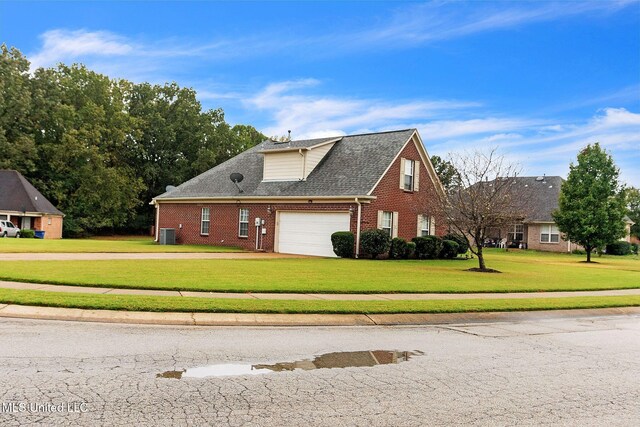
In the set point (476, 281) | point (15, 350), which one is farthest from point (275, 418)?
point (476, 281)

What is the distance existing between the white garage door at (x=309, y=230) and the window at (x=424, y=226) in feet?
18.4

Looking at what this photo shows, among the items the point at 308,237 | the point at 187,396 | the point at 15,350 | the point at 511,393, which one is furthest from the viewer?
the point at 308,237

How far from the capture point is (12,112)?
156ft

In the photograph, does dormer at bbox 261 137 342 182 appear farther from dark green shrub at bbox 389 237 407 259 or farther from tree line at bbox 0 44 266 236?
tree line at bbox 0 44 266 236

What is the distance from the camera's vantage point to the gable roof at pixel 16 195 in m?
44.2

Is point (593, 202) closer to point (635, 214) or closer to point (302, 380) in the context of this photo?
point (302, 380)

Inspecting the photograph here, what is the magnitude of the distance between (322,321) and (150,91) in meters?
51.5

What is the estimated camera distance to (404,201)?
28.2m

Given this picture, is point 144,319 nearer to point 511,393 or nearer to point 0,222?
point 511,393

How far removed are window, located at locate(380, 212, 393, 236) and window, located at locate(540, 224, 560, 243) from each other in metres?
24.9

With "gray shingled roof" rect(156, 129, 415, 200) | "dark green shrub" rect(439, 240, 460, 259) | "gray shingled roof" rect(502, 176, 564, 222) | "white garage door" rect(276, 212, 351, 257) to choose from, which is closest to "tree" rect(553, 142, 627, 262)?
"gray shingled roof" rect(502, 176, 564, 222)

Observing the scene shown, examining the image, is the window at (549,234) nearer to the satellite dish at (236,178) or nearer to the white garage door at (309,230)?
the white garage door at (309,230)

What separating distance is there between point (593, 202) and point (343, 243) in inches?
812

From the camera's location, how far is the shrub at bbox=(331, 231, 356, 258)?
2503 centimetres
